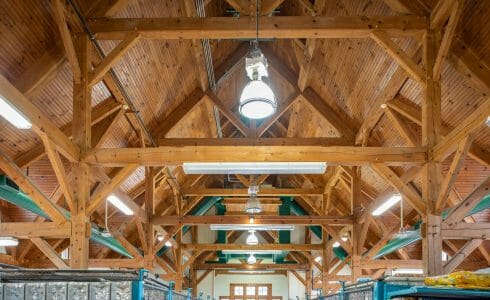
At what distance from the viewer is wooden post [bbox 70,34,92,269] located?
7.17 m

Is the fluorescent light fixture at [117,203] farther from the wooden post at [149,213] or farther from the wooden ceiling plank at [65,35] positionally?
the wooden ceiling plank at [65,35]

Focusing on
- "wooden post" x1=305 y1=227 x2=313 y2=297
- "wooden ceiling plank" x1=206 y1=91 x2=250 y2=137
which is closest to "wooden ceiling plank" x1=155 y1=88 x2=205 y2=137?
"wooden ceiling plank" x1=206 y1=91 x2=250 y2=137

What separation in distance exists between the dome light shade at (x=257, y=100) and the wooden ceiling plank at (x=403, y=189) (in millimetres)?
2479

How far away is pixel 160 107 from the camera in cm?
1186

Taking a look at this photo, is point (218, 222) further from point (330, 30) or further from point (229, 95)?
point (330, 30)

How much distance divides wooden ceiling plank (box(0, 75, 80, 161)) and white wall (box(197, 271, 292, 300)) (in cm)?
1918

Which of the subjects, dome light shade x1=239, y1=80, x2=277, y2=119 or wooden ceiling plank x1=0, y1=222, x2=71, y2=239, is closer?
dome light shade x1=239, y1=80, x2=277, y2=119

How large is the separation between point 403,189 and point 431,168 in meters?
0.49

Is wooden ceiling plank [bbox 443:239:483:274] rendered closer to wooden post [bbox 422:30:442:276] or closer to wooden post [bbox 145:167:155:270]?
wooden post [bbox 422:30:442:276]

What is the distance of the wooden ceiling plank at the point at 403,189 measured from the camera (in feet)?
23.6

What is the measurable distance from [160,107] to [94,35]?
14.1ft

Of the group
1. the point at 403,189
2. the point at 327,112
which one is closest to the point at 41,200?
the point at 403,189

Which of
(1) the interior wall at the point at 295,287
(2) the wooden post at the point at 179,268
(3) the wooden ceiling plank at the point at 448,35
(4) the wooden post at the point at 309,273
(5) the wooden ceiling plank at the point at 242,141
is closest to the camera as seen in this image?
(3) the wooden ceiling plank at the point at 448,35

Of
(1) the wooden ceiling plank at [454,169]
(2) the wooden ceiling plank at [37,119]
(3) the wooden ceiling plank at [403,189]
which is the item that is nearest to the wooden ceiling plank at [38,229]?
(2) the wooden ceiling plank at [37,119]
